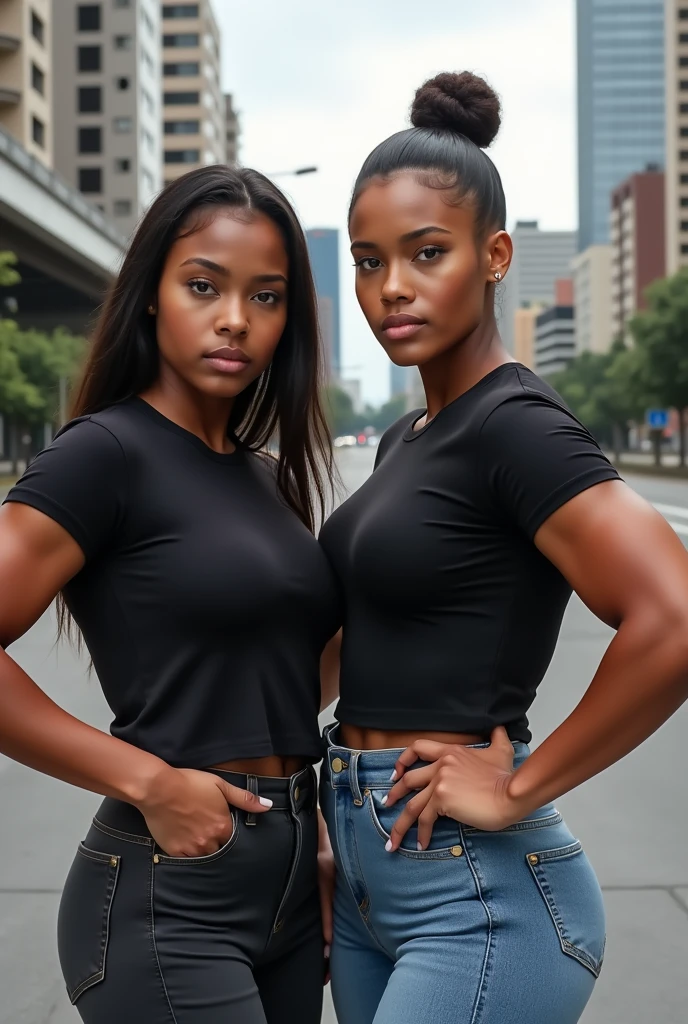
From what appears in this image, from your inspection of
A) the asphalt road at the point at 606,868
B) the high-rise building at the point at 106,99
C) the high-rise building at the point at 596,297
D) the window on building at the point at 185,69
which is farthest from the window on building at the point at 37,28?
the high-rise building at the point at 596,297

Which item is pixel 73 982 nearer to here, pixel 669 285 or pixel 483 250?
pixel 483 250

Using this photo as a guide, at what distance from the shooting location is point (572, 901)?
80.4 inches

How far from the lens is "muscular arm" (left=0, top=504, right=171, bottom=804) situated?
6.53ft

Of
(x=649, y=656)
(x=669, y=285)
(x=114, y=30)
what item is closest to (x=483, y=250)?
(x=649, y=656)

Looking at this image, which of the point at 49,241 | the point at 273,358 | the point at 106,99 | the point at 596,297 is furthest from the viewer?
the point at 596,297

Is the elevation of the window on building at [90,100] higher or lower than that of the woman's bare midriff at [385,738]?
higher

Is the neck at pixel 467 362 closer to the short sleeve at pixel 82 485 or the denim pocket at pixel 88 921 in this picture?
the short sleeve at pixel 82 485

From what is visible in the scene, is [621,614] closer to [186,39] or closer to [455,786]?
[455,786]

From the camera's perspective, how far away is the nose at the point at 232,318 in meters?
2.27

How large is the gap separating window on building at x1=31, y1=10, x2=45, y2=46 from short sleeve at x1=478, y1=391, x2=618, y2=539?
60.2 metres

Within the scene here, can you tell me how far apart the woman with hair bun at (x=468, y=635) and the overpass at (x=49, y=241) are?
2594cm

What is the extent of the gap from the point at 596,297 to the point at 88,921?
499 feet

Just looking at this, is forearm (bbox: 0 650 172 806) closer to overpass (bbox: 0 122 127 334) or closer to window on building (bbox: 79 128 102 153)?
overpass (bbox: 0 122 127 334)

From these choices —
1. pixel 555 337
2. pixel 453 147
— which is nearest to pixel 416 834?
pixel 453 147
